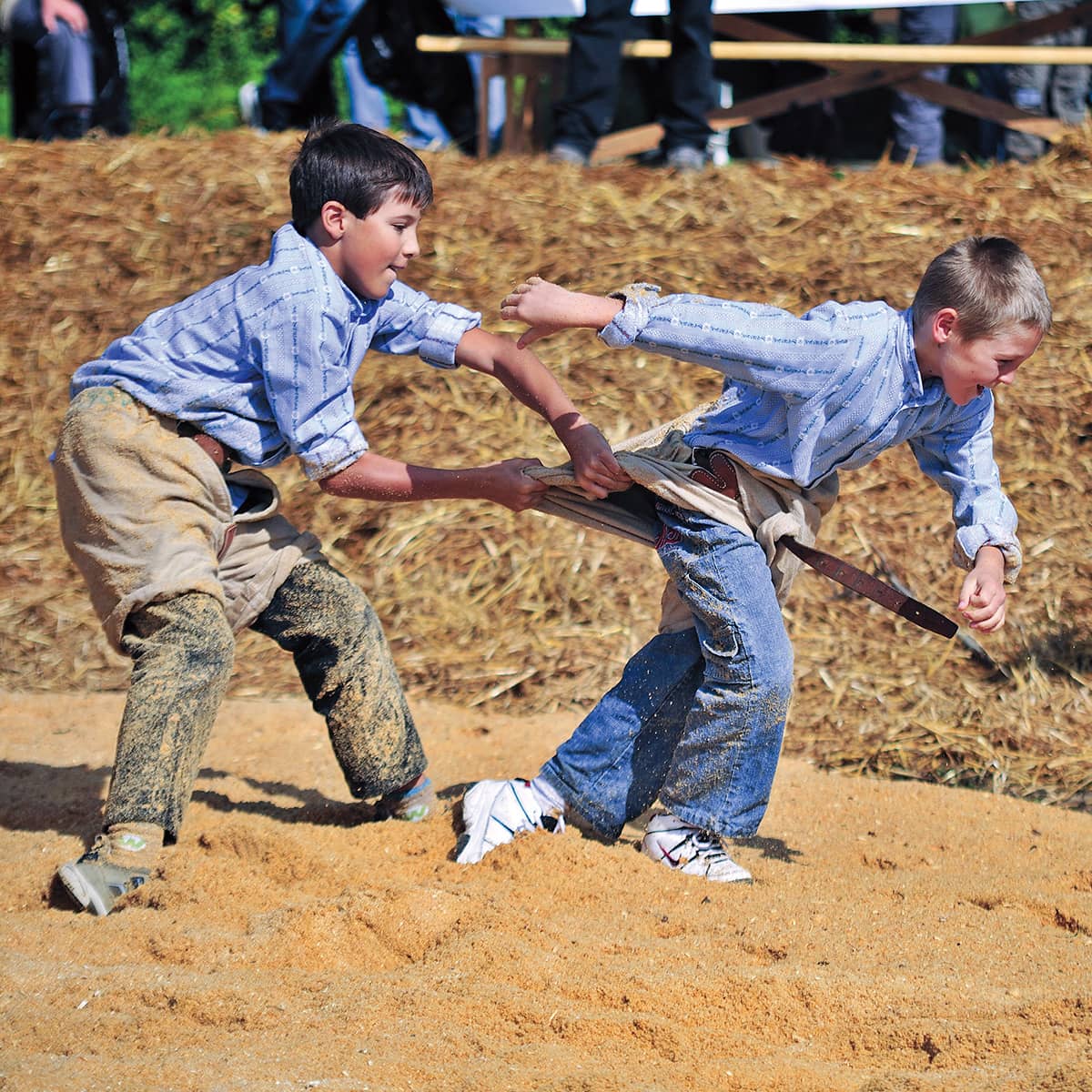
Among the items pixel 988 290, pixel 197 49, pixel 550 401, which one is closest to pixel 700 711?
pixel 550 401

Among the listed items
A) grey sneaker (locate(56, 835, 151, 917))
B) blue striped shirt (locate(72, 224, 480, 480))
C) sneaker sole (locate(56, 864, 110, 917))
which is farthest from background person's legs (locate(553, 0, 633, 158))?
sneaker sole (locate(56, 864, 110, 917))

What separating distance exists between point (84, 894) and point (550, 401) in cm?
154

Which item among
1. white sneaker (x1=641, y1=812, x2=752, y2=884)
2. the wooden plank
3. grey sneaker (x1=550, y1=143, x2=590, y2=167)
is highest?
the wooden plank

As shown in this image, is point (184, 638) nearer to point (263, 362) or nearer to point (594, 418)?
point (263, 362)

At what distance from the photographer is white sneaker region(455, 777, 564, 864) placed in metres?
3.38

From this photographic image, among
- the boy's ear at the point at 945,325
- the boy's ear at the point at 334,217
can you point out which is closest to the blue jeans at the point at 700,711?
the boy's ear at the point at 945,325

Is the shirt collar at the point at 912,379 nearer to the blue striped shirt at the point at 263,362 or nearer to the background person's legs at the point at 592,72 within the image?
the blue striped shirt at the point at 263,362

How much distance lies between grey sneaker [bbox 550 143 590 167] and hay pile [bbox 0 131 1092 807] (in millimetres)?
160

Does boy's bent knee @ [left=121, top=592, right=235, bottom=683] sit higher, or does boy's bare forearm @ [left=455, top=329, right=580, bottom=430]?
boy's bare forearm @ [left=455, top=329, right=580, bottom=430]

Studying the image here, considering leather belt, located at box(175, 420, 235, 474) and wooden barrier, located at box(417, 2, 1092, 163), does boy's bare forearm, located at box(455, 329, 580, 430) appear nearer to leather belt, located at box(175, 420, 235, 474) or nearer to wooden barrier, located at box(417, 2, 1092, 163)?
leather belt, located at box(175, 420, 235, 474)

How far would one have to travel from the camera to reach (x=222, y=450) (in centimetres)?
339

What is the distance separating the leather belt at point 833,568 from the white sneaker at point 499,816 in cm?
89

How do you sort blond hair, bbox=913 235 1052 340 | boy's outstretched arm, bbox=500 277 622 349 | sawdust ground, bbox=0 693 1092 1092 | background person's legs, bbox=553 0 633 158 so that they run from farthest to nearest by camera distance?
background person's legs, bbox=553 0 633 158 → blond hair, bbox=913 235 1052 340 → boy's outstretched arm, bbox=500 277 622 349 → sawdust ground, bbox=0 693 1092 1092

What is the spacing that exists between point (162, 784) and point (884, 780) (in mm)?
2238
